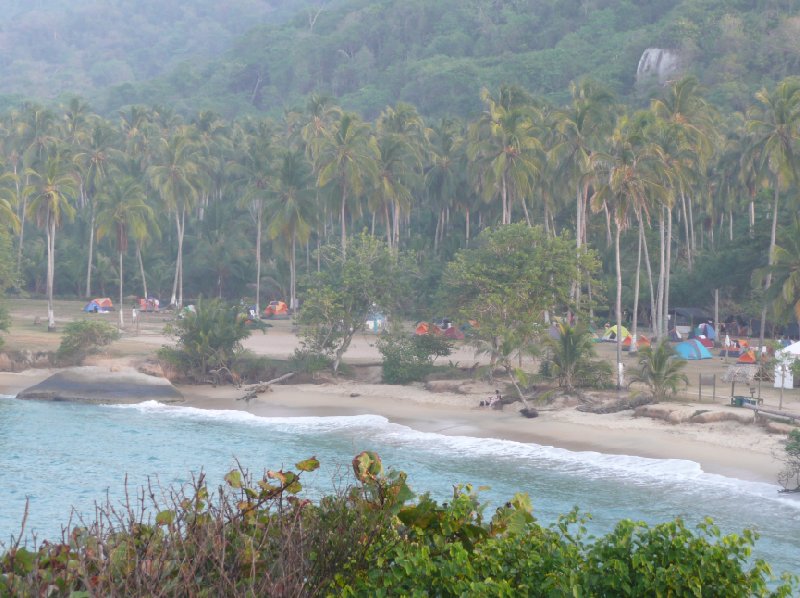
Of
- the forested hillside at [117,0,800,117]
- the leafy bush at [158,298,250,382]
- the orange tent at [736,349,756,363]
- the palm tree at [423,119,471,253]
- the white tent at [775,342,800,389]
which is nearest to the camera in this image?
the white tent at [775,342,800,389]

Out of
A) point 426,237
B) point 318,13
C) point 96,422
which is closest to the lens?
point 96,422

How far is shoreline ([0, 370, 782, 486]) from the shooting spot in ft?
87.0

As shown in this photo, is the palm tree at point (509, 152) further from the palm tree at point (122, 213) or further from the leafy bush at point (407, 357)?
the palm tree at point (122, 213)

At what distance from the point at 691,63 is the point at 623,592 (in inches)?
3628

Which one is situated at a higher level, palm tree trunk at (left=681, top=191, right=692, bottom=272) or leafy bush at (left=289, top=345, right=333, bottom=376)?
palm tree trunk at (left=681, top=191, right=692, bottom=272)

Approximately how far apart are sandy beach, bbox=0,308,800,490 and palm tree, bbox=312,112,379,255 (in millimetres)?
11311

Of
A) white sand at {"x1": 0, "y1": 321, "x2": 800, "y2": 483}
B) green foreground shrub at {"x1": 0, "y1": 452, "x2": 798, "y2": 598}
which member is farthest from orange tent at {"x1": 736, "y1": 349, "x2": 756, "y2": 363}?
green foreground shrub at {"x1": 0, "y1": 452, "x2": 798, "y2": 598}

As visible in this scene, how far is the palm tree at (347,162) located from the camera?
172 ft

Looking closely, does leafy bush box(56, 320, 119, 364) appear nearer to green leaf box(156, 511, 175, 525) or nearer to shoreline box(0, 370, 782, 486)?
shoreline box(0, 370, 782, 486)

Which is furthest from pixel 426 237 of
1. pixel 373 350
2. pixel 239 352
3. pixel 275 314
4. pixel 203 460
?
pixel 203 460

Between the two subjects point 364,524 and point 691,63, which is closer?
point 364,524

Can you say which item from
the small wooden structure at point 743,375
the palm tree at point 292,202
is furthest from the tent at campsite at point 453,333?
the palm tree at point 292,202

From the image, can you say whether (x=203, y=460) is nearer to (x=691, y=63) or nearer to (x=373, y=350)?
(x=373, y=350)

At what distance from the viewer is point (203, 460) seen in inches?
1102
